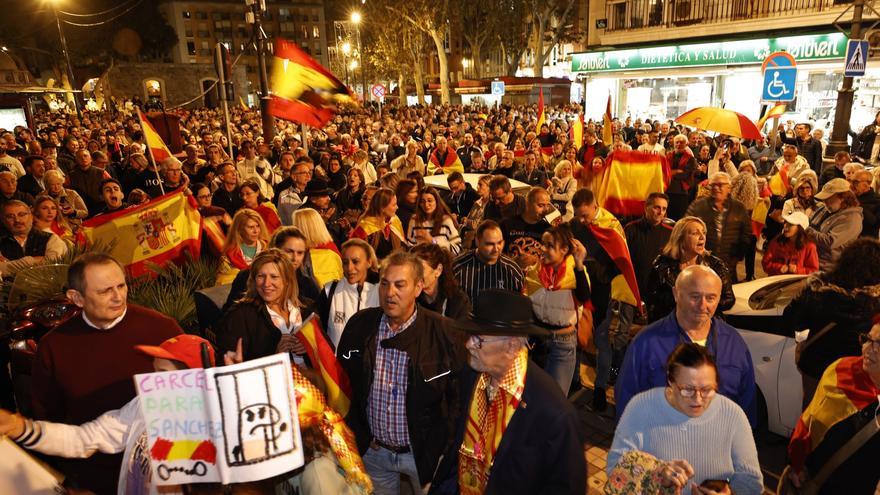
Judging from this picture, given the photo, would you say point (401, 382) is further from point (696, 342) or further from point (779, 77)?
point (779, 77)

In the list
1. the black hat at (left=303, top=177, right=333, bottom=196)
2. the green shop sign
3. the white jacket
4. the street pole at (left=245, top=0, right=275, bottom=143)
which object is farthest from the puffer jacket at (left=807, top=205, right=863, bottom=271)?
the green shop sign

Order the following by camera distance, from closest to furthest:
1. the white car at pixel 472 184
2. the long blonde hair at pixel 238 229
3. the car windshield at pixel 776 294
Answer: the car windshield at pixel 776 294, the long blonde hair at pixel 238 229, the white car at pixel 472 184

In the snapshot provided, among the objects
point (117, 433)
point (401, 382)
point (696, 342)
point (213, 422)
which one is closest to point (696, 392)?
point (696, 342)

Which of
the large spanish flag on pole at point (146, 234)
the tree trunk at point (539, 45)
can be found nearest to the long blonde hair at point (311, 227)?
the large spanish flag on pole at point (146, 234)

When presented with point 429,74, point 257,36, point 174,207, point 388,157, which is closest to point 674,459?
point 174,207

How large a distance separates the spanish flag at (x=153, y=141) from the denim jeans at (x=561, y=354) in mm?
6368

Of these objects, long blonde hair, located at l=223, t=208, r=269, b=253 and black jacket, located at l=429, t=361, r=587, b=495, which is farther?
long blonde hair, located at l=223, t=208, r=269, b=253

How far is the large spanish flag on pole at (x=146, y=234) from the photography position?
6.19 metres

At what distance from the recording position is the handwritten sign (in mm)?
2236

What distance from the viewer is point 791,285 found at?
5340mm

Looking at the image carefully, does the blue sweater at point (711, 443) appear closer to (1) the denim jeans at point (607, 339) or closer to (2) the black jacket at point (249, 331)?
(2) the black jacket at point (249, 331)

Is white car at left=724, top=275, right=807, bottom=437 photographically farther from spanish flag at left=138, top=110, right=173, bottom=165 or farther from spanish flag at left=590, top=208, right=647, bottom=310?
spanish flag at left=138, top=110, right=173, bottom=165

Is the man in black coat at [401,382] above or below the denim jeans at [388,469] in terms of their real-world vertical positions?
above

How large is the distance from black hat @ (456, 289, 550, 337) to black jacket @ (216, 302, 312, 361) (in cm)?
158
